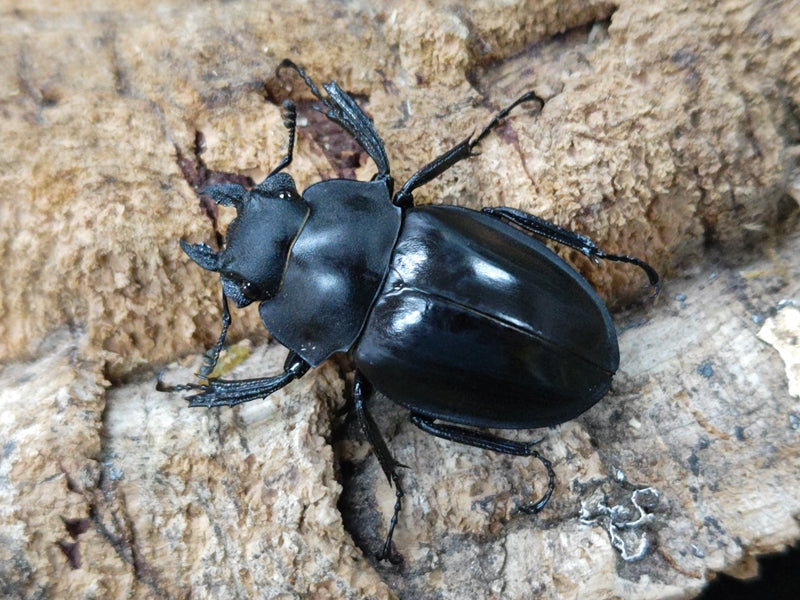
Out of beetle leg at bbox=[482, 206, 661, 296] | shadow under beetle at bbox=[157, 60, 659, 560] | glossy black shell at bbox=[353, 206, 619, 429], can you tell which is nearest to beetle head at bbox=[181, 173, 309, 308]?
shadow under beetle at bbox=[157, 60, 659, 560]

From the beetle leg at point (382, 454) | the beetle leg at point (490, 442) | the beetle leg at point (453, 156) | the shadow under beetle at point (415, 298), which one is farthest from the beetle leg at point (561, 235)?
the beetle leg at point (382, 454)

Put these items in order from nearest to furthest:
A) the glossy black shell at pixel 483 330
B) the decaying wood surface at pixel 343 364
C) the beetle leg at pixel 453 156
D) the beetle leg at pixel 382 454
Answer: the decaying wood surface at pixel 343 364
the beetle leg at pixel 382 454
the glossy black shell at pixel 483 330
the beetle leg at pixel 453 156

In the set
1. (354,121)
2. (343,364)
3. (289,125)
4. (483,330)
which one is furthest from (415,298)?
(289,125)

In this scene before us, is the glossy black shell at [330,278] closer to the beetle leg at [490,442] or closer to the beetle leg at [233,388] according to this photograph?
the beetle leg at [233,388]

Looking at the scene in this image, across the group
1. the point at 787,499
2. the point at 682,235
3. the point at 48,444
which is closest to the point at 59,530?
the point at 48,444

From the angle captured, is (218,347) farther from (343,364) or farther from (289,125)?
(289,125)

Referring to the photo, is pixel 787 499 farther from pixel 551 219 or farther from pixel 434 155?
pixel 434 155
